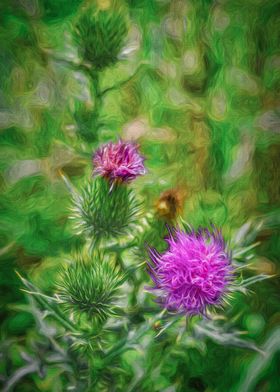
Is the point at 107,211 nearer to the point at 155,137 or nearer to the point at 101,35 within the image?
the point at 155,137

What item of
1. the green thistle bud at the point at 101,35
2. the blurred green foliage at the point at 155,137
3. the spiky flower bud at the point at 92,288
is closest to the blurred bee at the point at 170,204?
the blurred green foliage at the point at 155,137

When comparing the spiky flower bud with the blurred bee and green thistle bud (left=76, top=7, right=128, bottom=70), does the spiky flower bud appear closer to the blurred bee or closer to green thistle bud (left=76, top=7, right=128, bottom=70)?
Answer: the blurred bee

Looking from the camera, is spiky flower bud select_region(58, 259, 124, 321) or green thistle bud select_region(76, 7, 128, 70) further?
green thistle bud select_region(76, 7, 128, 70)

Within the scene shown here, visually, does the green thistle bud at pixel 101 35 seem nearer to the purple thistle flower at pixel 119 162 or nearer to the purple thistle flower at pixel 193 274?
the purple thistle flower at pixel 119 162

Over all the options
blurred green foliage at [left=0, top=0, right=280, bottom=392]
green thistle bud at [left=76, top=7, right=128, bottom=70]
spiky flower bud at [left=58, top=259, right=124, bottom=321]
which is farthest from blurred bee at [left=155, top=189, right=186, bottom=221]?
green thistle bud at [left=76, top=7, right=128, bottom=70]

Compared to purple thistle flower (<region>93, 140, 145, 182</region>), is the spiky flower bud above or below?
below

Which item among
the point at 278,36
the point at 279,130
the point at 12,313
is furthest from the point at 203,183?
the point at 12,313
